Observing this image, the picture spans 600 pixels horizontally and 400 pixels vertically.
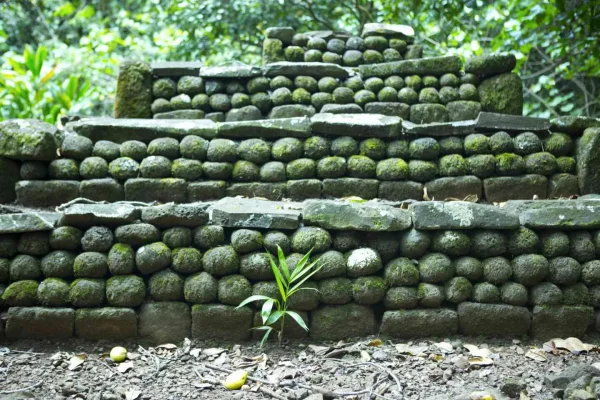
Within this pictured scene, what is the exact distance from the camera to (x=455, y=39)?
7625mm

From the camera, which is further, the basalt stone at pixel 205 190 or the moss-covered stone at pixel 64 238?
the basalt stone at pixel 205 190

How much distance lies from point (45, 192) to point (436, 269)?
103 inches

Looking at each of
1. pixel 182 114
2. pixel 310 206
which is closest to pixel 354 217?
pixel 310 206

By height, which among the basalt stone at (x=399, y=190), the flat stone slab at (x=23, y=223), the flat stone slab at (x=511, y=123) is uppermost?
the flat stone slab at (x=511, y=123)

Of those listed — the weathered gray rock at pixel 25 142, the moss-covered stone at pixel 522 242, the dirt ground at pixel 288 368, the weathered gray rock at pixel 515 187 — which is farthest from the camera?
the weathered gray rock at pixel 515 187

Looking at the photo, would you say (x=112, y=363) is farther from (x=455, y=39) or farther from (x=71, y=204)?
(x=455, y=39)

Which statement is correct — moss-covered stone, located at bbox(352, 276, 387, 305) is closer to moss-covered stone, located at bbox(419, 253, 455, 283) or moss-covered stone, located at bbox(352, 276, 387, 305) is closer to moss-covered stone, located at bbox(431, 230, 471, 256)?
moss-covered stone, located at bbox(419, 253, 455, 283)

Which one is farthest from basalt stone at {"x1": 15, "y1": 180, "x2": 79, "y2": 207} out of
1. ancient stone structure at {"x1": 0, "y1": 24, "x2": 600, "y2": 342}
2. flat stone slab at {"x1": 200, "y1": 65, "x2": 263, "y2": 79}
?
flat stone slab at {"x1": 200, "y1": 65, "x2": 263, "y2": 79}

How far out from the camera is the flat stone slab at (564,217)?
10.2 ft

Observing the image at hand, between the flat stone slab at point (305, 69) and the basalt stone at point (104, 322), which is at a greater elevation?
the flat stone slab at point (305, 69)

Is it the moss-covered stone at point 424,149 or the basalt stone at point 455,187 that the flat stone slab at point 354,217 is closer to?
the basalt stone at point 455,187

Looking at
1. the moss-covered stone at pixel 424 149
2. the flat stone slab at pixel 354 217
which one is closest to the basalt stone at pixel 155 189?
the flat stone slab at pixel 354 217

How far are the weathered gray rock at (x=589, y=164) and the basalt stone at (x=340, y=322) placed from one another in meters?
1.93

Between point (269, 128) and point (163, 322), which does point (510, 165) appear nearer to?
point (269, 128)
